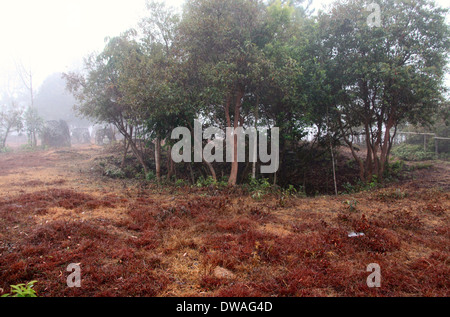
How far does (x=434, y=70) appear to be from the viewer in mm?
7957

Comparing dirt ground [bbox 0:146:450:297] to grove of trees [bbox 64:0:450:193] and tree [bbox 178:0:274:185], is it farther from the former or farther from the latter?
tree [bbox 178:0:274:185]

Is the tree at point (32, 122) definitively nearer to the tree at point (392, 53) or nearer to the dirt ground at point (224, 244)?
the dirt ground at point (224, 244)

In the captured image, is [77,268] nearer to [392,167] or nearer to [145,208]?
[145,208]

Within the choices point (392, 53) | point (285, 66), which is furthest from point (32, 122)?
point (392, 53)

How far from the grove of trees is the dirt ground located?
313 centimetres

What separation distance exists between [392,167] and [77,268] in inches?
469

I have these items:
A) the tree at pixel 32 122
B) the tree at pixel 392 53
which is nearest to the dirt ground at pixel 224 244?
the tree at pixel 392 53

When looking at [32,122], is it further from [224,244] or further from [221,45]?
[224,244]

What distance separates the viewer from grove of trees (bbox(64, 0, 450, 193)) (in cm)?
770

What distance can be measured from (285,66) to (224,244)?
567 centimetres

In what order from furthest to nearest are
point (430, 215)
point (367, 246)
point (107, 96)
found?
point (107, 96), point (430, 215), point (367, 246)

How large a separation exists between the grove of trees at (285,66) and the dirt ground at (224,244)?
10.3 ft

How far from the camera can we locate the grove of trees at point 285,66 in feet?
25.3

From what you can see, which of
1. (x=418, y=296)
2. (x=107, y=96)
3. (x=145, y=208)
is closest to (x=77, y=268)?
(x=145, y=208)
